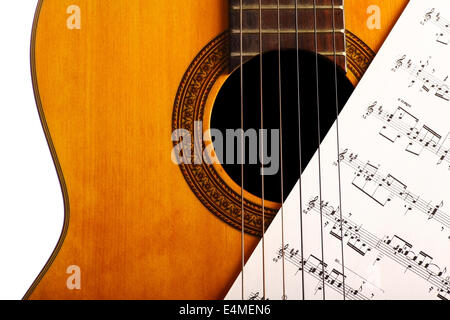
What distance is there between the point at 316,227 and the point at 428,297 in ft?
0.99

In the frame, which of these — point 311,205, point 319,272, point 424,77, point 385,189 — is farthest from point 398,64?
point 319,272

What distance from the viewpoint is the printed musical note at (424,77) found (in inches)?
43.1

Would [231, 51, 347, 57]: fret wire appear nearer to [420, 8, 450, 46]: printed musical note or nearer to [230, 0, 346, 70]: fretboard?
[230, 0, 346, 70]: fretboard

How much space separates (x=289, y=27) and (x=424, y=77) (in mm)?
350

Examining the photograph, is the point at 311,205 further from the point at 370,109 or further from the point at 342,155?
the point at 370,109

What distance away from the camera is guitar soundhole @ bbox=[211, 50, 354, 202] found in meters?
1.06

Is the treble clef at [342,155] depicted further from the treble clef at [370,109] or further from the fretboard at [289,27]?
the fretboard at [289,27]

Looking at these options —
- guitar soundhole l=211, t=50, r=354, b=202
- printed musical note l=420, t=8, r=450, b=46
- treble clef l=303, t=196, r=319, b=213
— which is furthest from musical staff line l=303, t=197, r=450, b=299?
printed musical note l=420, t=8, r=450, b=46

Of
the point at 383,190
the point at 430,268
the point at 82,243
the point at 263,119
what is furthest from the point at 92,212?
the point at 430,268

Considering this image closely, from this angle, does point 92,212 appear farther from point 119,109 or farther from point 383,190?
point 383,190

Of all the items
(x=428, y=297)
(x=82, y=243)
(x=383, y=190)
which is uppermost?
(x=383, y=190)

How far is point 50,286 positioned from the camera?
3.32ft

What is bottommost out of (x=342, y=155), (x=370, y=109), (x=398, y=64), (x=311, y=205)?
(x=311, y=205)

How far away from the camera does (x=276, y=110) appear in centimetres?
107
